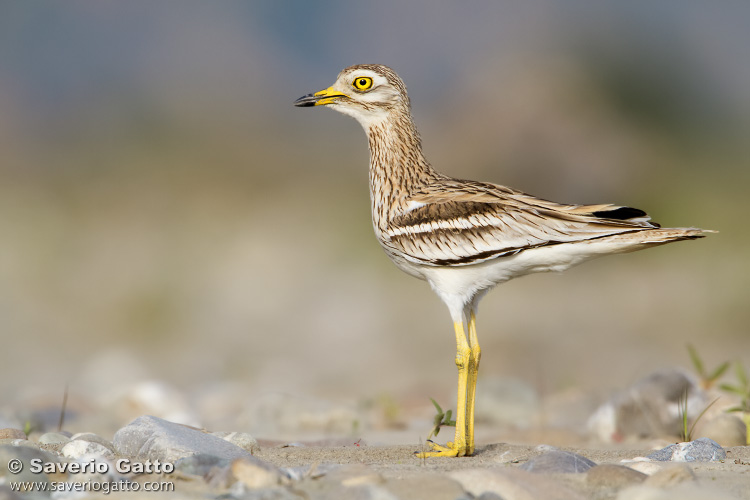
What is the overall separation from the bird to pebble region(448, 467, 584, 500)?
142cm

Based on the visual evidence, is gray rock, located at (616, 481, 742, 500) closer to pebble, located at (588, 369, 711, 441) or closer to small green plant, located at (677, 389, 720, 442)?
small green plant, located at (677, 389, 720, 442)

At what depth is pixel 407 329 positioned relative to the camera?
14.4 meters

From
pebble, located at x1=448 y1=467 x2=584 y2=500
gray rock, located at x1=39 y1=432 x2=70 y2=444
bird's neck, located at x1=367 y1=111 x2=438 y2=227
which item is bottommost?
pebble, located at x1=448 y1=467 x2=584 y2=500

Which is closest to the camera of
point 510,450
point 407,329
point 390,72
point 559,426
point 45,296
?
point 510,450

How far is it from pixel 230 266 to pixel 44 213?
3.97 meters

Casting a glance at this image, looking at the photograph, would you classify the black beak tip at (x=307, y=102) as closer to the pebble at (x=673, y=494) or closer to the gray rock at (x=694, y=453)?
the gray rock at (x=694, y=453)

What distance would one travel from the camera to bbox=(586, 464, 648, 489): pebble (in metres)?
3.95

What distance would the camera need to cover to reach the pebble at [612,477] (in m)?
3.95

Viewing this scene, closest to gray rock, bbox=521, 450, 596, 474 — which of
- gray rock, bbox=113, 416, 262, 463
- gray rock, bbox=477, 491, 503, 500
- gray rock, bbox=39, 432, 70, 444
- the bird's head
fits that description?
gray rock, bbox=477, 491, 503, 500

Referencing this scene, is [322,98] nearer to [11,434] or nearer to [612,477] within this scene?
[11,434]

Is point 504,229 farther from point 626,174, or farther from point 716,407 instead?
point 626,174

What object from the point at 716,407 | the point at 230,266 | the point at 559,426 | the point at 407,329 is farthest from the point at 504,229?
the point at 230,266

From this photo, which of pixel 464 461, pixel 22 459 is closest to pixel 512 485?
pixel 464 461

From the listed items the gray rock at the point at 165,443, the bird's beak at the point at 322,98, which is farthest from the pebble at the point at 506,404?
the gray rock at the point at 165,443
